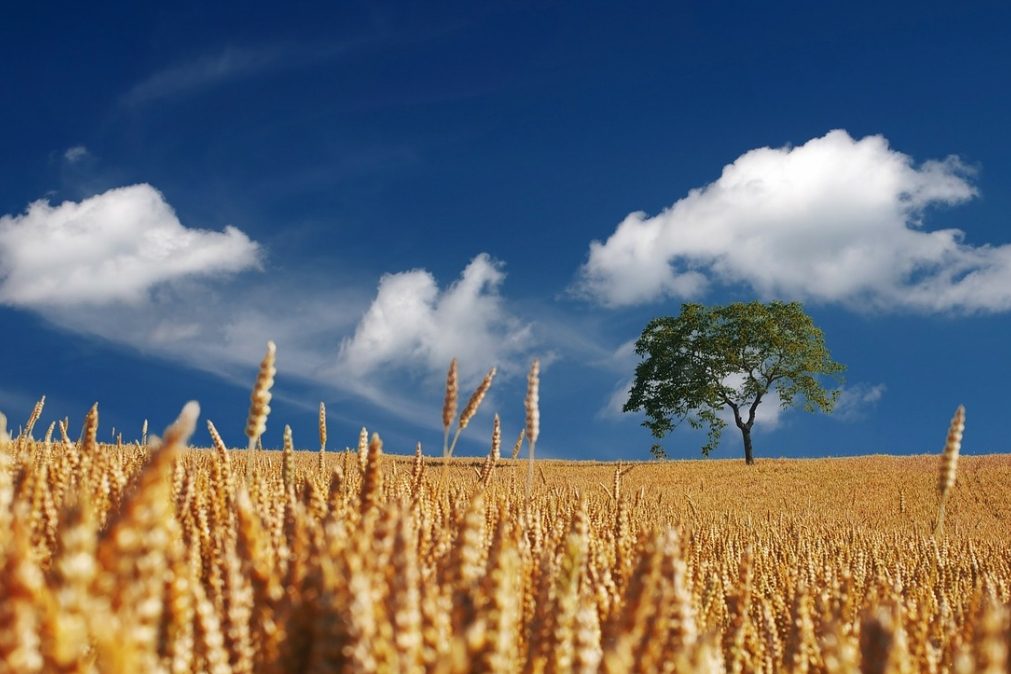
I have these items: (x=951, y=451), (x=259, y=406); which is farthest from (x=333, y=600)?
(x=951, y=451)

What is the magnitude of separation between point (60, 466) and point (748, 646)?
2.69 m

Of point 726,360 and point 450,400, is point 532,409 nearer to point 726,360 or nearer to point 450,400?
point 450,400

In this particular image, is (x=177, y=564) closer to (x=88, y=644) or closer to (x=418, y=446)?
(x=88, y=644)

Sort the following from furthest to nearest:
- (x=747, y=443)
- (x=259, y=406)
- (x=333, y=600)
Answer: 1. (x=747, y=443)
2. (x=259, y=406)
3. (x=333, y=600)

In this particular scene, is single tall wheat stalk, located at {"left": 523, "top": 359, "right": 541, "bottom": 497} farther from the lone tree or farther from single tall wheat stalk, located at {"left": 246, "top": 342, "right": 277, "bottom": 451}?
the lone tree

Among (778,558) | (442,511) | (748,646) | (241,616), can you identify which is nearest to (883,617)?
(241,616)

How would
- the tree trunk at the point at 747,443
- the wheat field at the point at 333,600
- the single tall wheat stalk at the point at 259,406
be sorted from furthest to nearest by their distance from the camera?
the tree trunk at the point at 747,443
the single tall wheat stalk at the point at 259,406
the wheat field at the point at 333,600

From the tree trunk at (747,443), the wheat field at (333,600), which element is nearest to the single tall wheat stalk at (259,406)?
the wheat field at (333,600)

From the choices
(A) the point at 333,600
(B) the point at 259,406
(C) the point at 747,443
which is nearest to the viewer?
(A) the point at 333,600

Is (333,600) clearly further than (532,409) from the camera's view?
No

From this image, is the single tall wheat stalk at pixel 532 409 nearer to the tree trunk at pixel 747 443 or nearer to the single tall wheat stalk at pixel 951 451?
the single tall wheat stalk at pixel 951 451

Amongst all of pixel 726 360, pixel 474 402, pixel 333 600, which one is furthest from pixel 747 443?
pixel 333 600

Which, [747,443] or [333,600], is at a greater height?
[747,443]

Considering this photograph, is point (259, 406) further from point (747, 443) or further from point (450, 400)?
point (747, 443)
